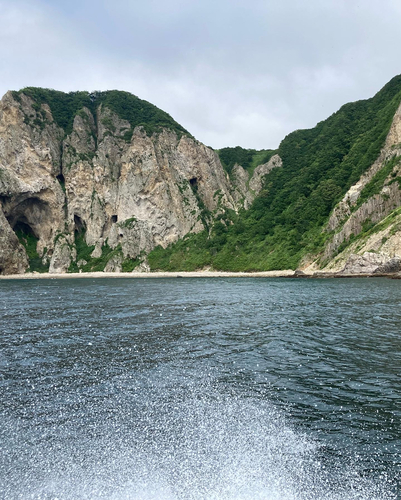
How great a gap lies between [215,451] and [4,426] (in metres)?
5.32

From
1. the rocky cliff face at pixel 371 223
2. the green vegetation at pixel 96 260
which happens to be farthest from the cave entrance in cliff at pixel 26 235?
the rocky cliff face at pixel 371 223

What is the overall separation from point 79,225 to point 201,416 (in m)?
157

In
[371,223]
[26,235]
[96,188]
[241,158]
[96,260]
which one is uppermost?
[241,158]

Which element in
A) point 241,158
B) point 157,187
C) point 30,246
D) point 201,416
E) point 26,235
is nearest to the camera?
point 201,416

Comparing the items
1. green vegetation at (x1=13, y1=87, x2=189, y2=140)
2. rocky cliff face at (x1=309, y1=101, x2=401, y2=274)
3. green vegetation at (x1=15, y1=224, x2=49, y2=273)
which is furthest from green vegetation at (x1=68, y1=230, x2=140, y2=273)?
rocky cliff face at (x1=309, y1=101, x2=401, y2=274)

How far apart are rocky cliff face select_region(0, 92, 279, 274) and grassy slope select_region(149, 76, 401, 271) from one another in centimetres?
1318

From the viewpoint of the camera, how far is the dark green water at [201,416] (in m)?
5.93

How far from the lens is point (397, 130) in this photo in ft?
315

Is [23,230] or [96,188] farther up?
[96,188]

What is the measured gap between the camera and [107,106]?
552 ft

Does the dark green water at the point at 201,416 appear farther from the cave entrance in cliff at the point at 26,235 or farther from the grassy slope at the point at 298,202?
the cave entrance in cliff at the point at 26,235

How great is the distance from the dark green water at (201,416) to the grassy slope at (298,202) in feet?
279

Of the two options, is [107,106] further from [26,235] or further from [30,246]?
[30,246]

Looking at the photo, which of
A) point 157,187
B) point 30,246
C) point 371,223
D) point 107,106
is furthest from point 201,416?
point 107,106
